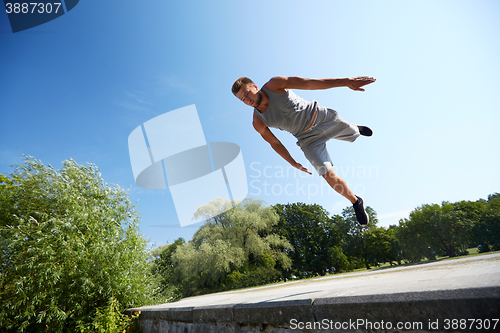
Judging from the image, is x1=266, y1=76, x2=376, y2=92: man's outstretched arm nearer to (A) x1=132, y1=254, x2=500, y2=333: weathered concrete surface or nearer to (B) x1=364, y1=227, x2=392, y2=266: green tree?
(A) x1=132, y1=254, x2=500, y2=333: weathered concrete surface

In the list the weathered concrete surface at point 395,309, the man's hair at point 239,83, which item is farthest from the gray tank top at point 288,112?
the weathered concrete surface at point 395,309

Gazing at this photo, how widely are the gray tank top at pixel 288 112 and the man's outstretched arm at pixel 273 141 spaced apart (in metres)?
0.11

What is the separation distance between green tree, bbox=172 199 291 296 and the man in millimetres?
19858

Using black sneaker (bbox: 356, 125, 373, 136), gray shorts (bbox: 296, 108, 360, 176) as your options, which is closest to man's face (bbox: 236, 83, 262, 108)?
gray shorts (bbox: 296, 108, 360, 176)

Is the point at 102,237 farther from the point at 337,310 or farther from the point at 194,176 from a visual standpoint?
the point at 194,176

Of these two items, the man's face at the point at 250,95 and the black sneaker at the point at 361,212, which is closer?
the man's face at the point at 250,95

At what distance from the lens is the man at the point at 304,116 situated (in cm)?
275

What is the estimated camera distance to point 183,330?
307 centimetres

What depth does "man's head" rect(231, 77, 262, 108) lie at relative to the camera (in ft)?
9.34

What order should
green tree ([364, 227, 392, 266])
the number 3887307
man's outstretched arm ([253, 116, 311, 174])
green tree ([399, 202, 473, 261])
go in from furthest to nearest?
green tree ([364, 227, 392, 266])
green tree ([399, 202, 473, 261])
the number 3887307
man's outstretched arm ([253, 116, 311, 174])

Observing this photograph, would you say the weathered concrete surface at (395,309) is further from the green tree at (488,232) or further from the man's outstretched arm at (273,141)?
the green tree at (488,232)

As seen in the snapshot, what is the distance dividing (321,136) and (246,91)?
109cm

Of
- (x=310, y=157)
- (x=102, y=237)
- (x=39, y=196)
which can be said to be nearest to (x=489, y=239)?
(x=310, y=157)

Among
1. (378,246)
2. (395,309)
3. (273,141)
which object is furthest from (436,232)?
(395,309)
